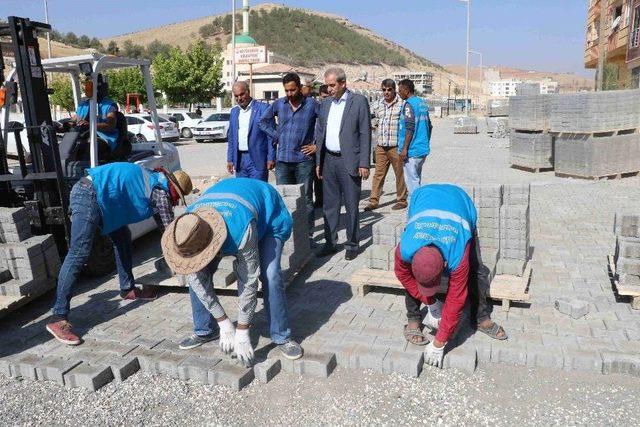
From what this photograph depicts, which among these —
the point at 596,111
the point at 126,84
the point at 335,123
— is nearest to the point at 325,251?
the point at 335,123

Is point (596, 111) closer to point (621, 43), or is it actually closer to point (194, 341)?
point (194, 341)

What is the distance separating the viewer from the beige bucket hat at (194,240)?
307 cm

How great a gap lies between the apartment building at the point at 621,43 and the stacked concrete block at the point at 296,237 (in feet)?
Result: 66.7

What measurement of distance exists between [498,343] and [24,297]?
13.0ft

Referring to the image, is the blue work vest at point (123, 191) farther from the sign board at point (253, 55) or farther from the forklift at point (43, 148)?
the sign board at point (253, 55)

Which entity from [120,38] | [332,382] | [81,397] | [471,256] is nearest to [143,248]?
[81,397]

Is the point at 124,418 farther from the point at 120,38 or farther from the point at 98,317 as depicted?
the point at 120,38

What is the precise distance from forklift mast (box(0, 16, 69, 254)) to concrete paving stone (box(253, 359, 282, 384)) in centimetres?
280

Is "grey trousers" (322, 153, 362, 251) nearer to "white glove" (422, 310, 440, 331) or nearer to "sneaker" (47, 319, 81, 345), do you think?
"white glove" (422, 310, 440, 331)

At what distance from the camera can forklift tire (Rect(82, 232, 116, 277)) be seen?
5781mm

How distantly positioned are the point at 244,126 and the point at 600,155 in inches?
318

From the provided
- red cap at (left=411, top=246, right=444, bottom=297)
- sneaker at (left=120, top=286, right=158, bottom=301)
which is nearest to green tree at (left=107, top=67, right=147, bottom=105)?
sneaker at (left=120, top=286, right=158, bottom=301)

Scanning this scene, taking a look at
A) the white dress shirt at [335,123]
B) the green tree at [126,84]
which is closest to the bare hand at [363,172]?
the white dress shirt at [335,123]

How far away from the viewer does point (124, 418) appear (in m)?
3.40
